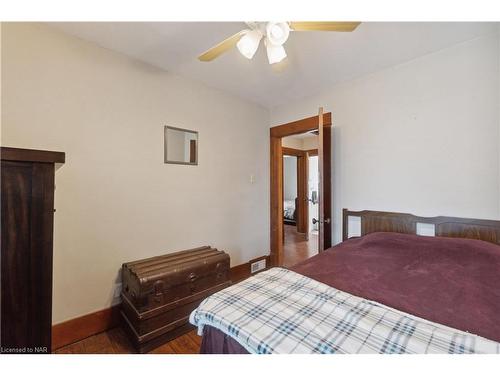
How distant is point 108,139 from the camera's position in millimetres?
1844

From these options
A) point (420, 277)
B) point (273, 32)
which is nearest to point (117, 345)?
point (420, 277)

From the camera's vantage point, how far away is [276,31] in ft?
4.00

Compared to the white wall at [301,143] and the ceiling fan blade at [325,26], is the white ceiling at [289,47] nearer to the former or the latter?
the ceiling fan blade at [325,26]

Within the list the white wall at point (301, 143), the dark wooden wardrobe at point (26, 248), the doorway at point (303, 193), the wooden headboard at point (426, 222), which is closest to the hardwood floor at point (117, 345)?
the dark wooden wardrobe at point (26, 248)

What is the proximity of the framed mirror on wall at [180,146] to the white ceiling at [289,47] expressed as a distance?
60 centimetres

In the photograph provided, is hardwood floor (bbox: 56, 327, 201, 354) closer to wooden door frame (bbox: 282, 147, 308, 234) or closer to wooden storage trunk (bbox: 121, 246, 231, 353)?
wooden storage trunk (bbox: 121, 246, 231, 353)

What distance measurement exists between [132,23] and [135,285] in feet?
6.28

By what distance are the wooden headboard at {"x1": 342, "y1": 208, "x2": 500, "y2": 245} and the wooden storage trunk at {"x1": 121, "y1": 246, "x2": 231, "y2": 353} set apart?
4.78 feet

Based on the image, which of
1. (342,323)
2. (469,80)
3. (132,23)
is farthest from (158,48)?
(469,80)

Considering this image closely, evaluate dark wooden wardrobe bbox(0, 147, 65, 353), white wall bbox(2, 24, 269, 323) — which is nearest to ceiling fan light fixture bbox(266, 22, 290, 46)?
dark wooden wardrobe bbox(0, 147, 65, 353)

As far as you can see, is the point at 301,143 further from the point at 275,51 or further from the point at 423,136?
the point at 275,51

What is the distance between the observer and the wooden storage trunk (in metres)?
1.61

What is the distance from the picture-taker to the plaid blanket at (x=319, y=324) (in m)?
0.69

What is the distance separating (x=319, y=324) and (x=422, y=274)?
37.3 inches
